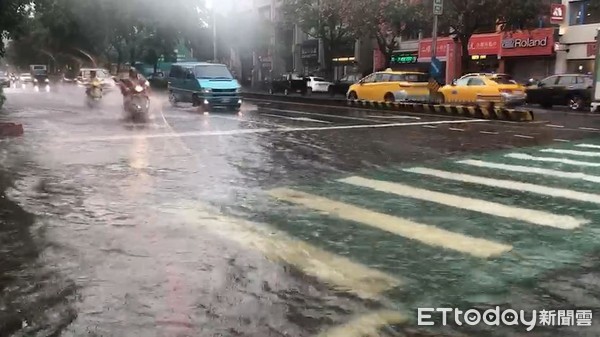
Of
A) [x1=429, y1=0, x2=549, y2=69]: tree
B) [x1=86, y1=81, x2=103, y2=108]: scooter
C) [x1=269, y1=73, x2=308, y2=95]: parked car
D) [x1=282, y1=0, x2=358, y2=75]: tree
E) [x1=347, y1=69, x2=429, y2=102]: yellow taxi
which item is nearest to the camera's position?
[x1=86, y1=81, x2=103, y2=108]: scooter

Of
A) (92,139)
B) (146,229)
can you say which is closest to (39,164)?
(92,139)

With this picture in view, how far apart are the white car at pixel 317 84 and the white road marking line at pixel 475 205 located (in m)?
28.9

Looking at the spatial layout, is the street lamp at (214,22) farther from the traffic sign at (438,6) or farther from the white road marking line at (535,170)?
the white road marking line at (535,170)

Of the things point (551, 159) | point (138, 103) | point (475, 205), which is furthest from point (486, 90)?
point (475, 205)

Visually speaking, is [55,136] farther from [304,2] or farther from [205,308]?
[304,2]

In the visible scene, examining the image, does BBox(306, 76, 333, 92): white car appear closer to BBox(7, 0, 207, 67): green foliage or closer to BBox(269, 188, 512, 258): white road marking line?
BBox(7, 0, 207, 67): green foliage

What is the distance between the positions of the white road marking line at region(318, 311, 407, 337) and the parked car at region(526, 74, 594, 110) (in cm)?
2232

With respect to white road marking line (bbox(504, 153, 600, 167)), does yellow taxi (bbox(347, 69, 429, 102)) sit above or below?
above

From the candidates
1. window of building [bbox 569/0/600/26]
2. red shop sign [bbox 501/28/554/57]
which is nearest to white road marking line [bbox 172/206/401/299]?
window of building [bbox 569/0/600/26]

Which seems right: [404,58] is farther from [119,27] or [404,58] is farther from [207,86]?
[207,86]

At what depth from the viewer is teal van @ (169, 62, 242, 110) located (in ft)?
73.5

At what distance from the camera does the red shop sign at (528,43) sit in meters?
30.9

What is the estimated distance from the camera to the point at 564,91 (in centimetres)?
2505

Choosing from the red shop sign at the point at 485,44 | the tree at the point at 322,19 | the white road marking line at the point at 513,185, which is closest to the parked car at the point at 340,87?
the tree at the point at 322,19
